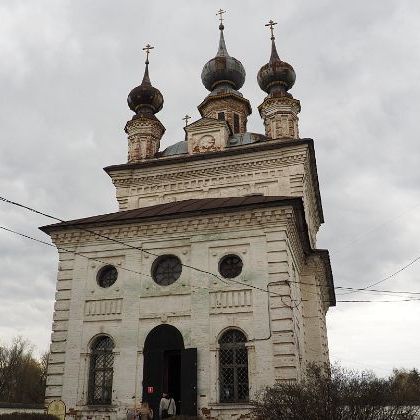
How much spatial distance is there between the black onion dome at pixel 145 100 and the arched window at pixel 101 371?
45.3ft

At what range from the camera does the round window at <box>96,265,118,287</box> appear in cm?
1780

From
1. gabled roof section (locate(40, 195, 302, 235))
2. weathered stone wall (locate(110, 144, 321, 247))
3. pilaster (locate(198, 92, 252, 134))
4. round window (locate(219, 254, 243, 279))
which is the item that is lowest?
round window (locate(219, 254, 243, 279))

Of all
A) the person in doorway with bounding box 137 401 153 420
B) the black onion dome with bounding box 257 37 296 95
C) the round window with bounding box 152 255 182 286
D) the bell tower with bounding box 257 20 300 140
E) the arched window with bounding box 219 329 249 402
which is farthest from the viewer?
the black onion dome with bounding box 257 37 296 95

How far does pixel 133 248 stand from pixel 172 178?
6717 millimetres

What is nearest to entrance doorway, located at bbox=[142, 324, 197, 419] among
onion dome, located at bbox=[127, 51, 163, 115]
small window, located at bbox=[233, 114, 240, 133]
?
onion dome, located at bbox=[127, 51, 163, 115]

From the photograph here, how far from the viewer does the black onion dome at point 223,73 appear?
29.9 meters

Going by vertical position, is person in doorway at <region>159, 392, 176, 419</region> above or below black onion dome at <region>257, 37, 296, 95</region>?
below

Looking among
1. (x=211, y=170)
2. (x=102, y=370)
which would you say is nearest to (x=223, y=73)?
(x=211, y=170)

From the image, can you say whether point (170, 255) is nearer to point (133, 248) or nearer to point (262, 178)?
point (133, 248)

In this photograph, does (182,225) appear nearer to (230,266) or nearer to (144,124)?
(230,266)

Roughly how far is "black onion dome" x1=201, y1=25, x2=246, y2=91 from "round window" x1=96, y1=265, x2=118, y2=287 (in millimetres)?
15546

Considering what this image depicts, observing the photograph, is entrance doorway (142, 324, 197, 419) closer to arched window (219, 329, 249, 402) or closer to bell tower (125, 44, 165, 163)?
arched window (219, 329, 249, 402)

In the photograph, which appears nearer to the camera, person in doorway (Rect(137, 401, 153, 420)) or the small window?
person in doorway (Rect(137, 401, 153, 420))

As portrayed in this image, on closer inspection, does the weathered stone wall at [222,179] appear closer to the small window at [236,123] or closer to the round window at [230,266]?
the small window at [236,123]
